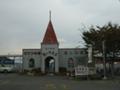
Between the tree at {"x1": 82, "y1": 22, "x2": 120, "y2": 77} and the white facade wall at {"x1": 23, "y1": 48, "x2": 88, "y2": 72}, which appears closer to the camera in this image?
the tree at {"x1": 82, "y1": 22, "x2": 120, "y2": 77}

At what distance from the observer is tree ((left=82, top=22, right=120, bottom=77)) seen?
47.9 meters

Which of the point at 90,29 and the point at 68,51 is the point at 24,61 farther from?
the point at 90,29

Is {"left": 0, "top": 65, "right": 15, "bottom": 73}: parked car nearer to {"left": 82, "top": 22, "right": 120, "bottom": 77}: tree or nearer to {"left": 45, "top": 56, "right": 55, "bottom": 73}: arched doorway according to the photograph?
{"left": 45, "top": 56, "right": 55, "bottom": 73}: arched doorway

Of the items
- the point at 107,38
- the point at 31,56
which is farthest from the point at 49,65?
the point at 107,38

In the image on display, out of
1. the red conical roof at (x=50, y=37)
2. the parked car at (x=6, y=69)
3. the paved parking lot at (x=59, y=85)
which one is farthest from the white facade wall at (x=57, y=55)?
the paved parking lot at (x=59, y=85)

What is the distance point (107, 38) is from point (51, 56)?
54.8 feet

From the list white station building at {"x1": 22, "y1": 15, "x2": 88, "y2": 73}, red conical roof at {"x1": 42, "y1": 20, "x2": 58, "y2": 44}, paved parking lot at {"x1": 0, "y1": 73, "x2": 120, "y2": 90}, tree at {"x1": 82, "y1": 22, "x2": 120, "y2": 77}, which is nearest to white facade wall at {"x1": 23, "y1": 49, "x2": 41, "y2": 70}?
white station building at {"x1": 22, "y1": 15, "x2": 88, "y2": 73}

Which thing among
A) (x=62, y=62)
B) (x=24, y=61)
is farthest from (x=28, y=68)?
(x=62, y=62)

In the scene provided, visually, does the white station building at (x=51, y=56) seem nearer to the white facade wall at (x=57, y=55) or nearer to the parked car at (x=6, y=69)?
the white facade wall at (x=57, y=55)

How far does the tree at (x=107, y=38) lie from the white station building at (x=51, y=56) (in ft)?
Result: 33.7

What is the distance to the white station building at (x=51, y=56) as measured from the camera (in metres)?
61.7

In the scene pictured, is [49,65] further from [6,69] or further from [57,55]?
[6,69]

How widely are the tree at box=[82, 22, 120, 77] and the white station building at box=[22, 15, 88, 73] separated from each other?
1027cm

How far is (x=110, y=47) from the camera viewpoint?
48625 mm
